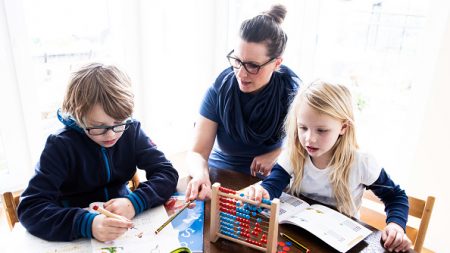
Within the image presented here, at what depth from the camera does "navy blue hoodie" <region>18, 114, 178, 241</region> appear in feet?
3.32

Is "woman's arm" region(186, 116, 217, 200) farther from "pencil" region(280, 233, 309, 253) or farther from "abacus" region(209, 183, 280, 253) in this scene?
"pencil" region(280, 233, 309, 253)

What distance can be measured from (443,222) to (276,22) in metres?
1.58

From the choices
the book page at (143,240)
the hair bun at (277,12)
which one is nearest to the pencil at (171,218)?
the book page at (143,240)

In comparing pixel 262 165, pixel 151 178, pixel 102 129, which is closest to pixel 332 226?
pixel 262 165

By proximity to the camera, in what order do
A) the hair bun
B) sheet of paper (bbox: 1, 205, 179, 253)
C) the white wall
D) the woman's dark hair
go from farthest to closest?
1. the white wall
2. the hair bun
3. the woman's dark hair
4. sheet of paper (bbox: 1, 205, 179, 253)

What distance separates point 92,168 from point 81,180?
56 millimetres

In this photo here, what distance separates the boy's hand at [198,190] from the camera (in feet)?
4.06

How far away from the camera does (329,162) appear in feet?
4.38

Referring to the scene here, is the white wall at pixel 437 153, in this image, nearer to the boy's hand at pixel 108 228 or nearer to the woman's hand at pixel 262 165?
the woman's hand at pixel 262 165

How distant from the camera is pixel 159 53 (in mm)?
2988

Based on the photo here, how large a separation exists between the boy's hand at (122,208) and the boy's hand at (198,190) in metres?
0.20

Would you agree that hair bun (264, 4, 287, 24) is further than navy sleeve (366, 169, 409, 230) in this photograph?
Yes

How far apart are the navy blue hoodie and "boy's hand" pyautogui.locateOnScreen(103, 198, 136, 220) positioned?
0.02 m

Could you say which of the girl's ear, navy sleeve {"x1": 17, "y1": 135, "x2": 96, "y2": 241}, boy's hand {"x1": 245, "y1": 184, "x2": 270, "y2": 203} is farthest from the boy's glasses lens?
the girl's ear
